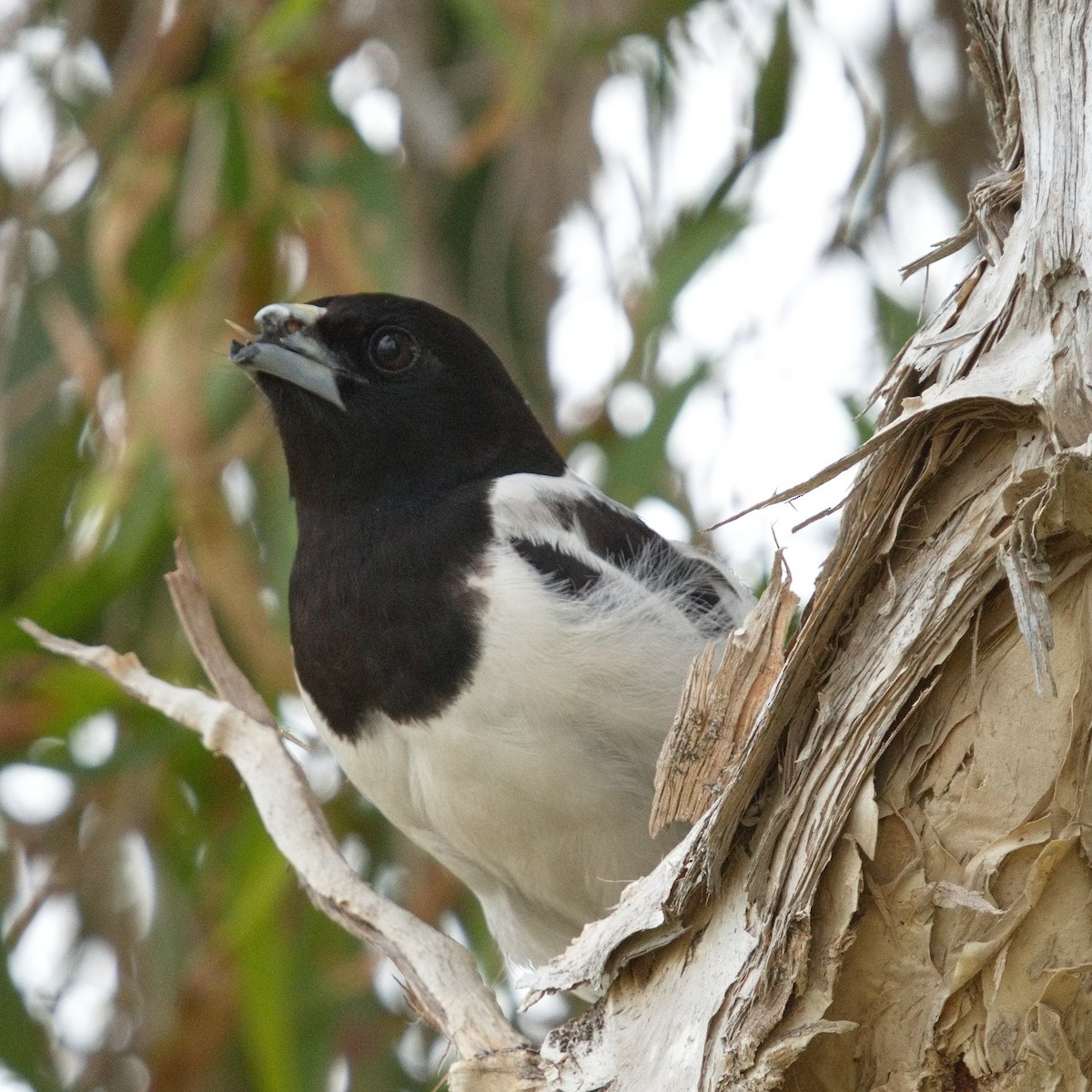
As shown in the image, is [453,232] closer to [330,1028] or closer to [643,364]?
[643,364]

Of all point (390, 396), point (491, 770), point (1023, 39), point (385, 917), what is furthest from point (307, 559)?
point (1023, 39)

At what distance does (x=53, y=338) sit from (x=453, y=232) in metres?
0.72

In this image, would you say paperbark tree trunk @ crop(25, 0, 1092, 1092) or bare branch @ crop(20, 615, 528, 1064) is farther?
bare branch @ crop(20, 615, 528, 1064)

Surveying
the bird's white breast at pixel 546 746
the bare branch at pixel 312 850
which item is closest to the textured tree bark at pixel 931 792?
the bare branch at pixel 312 850

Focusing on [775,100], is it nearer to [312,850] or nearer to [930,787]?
[312,850]

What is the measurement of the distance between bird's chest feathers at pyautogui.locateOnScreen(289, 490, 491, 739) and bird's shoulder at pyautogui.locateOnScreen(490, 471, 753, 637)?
0.05 meters

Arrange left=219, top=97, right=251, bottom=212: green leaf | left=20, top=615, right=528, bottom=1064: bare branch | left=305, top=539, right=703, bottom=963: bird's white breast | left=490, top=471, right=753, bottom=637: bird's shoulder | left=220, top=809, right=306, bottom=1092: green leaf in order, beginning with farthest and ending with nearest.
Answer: left=219, top=97, right=251, bottom=212: green leaf → left=220, top=809, right=306, bottom=1092: green leaf → left=490, top=471, right=753, bottom=637: bird's shoulder → left=305, top=539, right=703, bottom=963: bird's white breast → left=20, top=615, right=528, bottom=1064: bare branch

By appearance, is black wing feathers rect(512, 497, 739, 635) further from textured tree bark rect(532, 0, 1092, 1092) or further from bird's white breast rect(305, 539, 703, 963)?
textured tree bark rect(532, 0, 1092, 1092)

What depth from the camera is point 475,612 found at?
6.38 ft

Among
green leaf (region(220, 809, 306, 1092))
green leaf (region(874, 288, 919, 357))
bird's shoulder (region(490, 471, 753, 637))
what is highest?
bird's shoulder (region(490, 471, 753, 637))

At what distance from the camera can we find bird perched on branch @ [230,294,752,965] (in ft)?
6.31

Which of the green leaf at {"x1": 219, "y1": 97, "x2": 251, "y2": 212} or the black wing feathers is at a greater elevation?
the green leaf at {"x1": 219, "y1": 97, "x2": 251, "y2": 212}

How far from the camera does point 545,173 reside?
3.04m

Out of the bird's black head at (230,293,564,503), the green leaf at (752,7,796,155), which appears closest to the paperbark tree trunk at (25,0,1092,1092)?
the bird's black head at (230,293,564,503)
